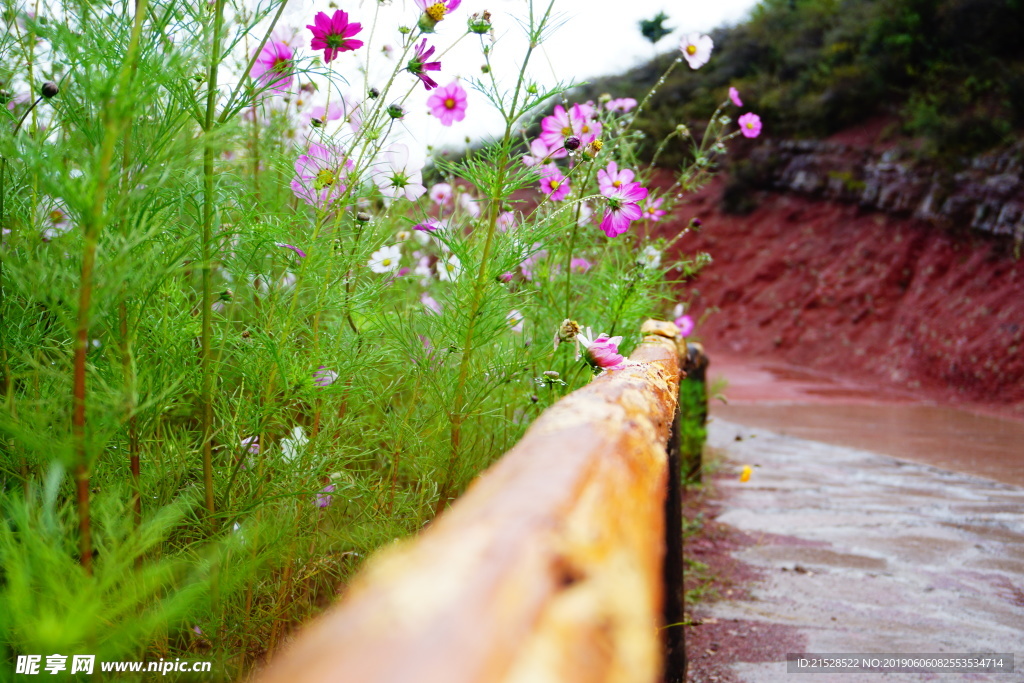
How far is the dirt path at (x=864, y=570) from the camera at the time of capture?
1.98 m

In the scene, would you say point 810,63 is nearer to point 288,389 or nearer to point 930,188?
point 930,188

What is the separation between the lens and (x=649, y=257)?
2.41 metres

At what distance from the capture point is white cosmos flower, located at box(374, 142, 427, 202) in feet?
4.83

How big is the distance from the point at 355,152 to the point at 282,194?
0.74 feet

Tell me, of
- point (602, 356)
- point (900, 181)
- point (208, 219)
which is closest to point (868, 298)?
point (900, 181)

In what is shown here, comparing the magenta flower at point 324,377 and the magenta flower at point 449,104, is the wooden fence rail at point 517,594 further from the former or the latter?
the magenta flower at point 449,104

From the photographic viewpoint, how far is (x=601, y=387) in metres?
1.06

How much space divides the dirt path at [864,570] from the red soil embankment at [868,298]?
3804 mm

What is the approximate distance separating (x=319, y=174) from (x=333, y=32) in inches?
9.9

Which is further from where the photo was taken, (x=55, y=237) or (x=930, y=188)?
(x=930, y=188)

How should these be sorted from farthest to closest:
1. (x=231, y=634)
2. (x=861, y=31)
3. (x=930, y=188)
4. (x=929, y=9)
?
(x=861, y=31) → (x=929, y=9) → (x=930, y=188) → (x=231, y=634)

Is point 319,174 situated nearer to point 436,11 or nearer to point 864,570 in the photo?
point 436,11

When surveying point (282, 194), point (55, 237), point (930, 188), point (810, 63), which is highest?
point (810, 63)

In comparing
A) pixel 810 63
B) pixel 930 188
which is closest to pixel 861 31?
pixel 810 63
